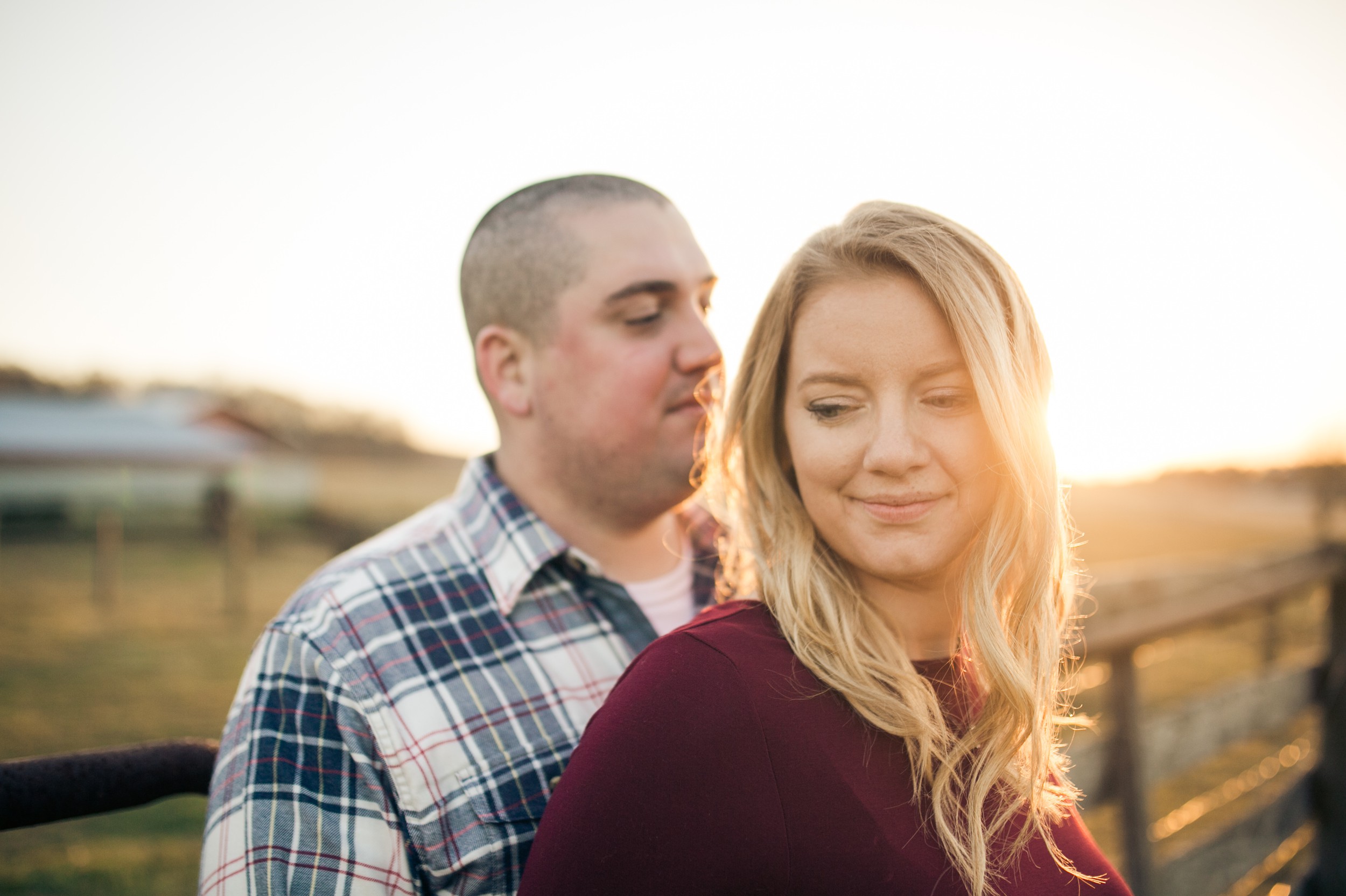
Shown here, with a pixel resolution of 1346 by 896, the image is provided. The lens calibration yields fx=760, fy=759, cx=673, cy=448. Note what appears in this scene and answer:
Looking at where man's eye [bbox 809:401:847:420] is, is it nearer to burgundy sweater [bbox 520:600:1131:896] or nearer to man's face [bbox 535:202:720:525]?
burgundy sweater [bbox 520:600:1131:896]

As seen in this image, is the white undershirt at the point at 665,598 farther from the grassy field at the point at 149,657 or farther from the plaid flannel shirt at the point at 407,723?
the grassy field at the point at 149,657

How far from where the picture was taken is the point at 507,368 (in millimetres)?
2381

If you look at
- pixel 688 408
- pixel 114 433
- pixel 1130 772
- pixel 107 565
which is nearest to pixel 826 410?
pixel 688 408

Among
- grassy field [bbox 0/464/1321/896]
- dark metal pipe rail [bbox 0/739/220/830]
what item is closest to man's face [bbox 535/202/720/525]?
dark metal pipe rail [bbox 0/739/220/830]

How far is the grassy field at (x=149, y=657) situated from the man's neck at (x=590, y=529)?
137 cm

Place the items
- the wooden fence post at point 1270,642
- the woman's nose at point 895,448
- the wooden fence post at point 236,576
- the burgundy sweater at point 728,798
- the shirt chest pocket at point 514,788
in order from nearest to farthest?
the burgundy sweater at point 728,798, the woman's nose at point 895,448, the shirt chest pocket at point 514,788, the wooden fence post at point 1270,642, the wooden fence post at point 236,576

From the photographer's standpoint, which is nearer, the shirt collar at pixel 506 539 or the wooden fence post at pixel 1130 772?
the shirt collar at pixel 506 539

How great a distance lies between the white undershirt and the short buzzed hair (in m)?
0.81

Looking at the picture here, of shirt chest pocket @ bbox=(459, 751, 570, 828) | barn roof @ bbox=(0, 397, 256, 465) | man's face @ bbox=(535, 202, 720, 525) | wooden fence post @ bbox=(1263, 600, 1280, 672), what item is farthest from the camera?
barn roof @ bbox=(0, 397, 256, 465)

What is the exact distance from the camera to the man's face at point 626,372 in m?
2.17

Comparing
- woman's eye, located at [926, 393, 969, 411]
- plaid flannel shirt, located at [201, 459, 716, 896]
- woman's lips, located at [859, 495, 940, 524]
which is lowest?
plaid flannel shirt, located at [201, 459, 716, 896]

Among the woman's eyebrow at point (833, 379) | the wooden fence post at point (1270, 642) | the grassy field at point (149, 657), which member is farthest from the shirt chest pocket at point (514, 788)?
the wooden fence post at point (1270, 642)

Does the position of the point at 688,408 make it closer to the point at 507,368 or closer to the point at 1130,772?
the point at 507,368

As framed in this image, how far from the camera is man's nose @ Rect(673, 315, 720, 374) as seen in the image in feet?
7.23
